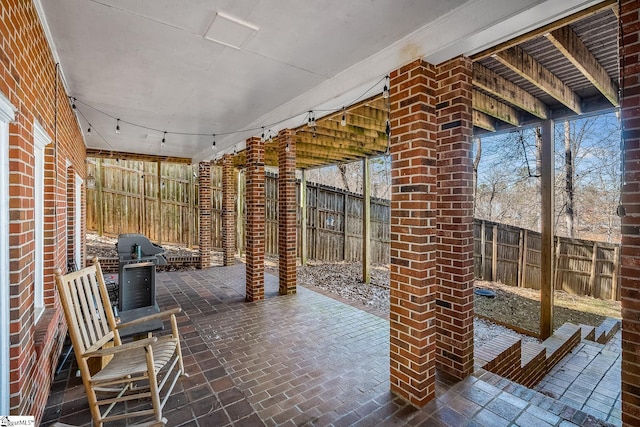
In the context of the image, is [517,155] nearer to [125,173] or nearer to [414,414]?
[414,414]

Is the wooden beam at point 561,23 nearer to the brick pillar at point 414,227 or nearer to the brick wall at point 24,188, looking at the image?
the brick pillar at point 414,227

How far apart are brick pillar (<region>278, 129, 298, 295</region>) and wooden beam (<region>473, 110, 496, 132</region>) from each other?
2774 mm

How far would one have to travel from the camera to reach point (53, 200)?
2.93m

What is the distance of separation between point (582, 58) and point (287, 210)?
12.9 ft

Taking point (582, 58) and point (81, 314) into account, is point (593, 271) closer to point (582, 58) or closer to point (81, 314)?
point (582, 58)

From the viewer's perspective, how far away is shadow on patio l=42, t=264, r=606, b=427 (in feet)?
7.04

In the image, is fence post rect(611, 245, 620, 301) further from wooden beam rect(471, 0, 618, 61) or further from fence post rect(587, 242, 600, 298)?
wooden beam rect(471, 0, 618, 61)

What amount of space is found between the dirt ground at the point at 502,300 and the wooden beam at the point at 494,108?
10.4ft

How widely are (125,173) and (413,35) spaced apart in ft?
30.7

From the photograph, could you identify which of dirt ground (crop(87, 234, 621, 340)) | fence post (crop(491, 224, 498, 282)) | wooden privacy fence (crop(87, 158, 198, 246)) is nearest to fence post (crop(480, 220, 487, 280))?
fence post (crop(491, 224, 498, 282))

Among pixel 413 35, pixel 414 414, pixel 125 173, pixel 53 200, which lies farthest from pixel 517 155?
pixel 125 173

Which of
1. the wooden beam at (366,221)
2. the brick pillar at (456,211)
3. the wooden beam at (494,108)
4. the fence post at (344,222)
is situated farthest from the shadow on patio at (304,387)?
the fence post at (344,222)

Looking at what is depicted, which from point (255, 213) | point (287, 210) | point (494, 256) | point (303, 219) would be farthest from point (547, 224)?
point (303, 219)

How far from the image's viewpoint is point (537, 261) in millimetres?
6672
